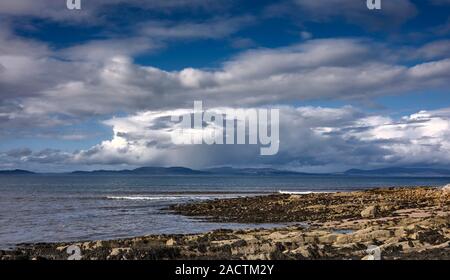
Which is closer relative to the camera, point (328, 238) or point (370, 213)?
→ point (328, 238)

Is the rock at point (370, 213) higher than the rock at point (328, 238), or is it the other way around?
the rock at point (328, 238)

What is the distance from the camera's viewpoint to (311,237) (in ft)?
85.9

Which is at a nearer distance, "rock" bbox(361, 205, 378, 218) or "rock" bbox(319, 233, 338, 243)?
"rock" bbox(319, 233, 338, 243)

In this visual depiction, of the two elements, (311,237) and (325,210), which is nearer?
(311,237)

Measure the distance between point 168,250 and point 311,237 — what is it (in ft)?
26.4

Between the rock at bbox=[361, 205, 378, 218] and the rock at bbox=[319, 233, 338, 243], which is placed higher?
the rock at bbox=[319, 233, 338, 243]

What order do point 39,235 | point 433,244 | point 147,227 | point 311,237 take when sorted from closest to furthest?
point 433,244
point 311,237
point 39,235
point 147,227

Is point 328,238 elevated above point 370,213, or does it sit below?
above

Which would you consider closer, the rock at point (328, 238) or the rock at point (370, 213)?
the rock at point (328, 238)
